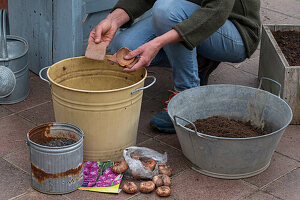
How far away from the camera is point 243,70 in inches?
165

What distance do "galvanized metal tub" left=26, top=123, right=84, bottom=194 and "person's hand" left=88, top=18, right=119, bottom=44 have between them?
2.10 ft

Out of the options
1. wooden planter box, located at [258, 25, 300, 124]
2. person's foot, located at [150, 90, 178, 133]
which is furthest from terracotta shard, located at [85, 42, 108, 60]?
wooden planter box, located at [258, 25, 300, 124]

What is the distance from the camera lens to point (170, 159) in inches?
118

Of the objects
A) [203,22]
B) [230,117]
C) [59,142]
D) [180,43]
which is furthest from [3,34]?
[230,117]

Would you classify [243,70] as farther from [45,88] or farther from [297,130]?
[45,88]

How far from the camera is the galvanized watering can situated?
11.2 feet

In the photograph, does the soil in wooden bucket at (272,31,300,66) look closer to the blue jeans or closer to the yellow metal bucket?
the blue jeans

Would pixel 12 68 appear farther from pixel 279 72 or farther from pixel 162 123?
pixel 279 72

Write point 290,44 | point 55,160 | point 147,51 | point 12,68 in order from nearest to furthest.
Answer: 1. point 55,160
2. point 147,51
3. point 12,68
4. point 290,44

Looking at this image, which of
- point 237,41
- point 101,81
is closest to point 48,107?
point 101,81

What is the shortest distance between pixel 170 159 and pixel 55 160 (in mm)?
782

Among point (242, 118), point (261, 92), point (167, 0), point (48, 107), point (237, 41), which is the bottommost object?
point (48, 107)

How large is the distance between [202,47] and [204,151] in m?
0.83

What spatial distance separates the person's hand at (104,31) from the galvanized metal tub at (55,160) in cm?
64
